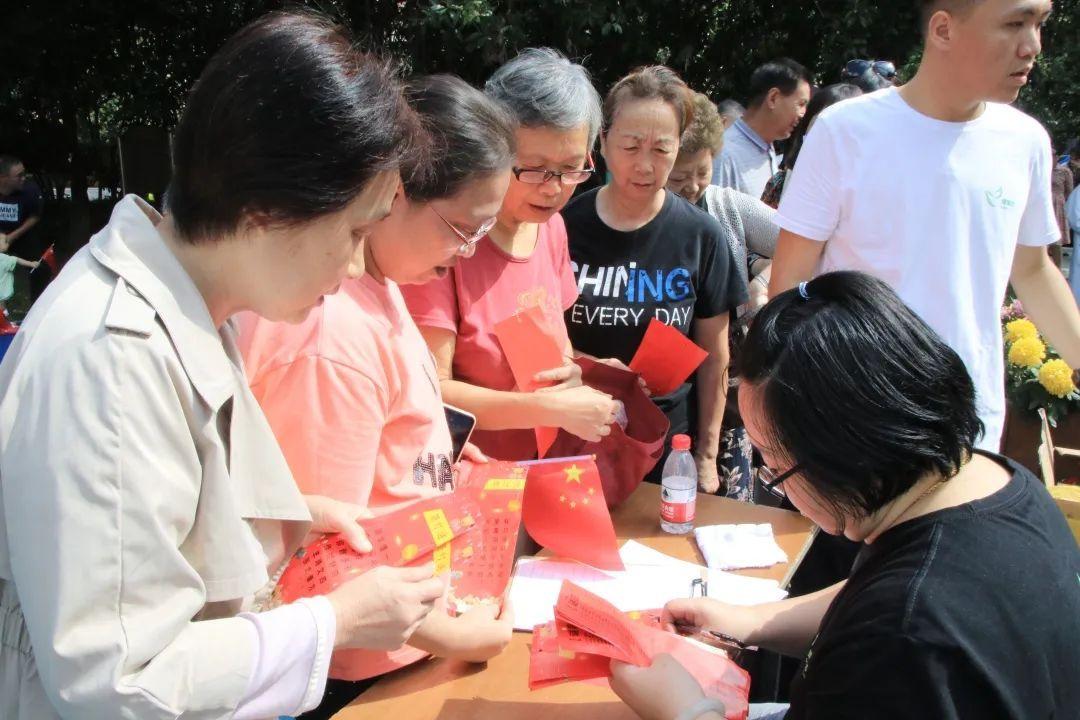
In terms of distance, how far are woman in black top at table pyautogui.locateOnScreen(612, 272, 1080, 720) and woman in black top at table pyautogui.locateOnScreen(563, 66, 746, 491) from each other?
121 cm

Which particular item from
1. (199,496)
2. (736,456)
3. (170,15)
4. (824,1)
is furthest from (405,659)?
(170,15)

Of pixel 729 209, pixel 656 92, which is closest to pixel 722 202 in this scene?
pixel 729 209

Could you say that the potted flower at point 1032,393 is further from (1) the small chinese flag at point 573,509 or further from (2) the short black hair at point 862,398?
(2) the short black hair at point 862,398

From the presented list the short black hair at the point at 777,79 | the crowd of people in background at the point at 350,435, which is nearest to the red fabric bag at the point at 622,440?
the crowd of people in background at the point at 350,435

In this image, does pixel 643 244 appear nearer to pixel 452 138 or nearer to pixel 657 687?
pixel 452 138

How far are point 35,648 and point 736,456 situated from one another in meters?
2.29

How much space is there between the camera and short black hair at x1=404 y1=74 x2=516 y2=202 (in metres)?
1.54

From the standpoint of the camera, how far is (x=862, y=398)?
3.52 feet

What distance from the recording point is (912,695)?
3.21 feet

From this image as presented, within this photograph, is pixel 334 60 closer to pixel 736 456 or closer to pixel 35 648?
pixel 35 648

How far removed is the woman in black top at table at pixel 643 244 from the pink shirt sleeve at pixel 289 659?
1.55 metres

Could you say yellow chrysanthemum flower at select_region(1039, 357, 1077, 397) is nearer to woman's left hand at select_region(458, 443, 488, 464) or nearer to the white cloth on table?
the white cloth on table

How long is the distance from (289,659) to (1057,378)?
10.9ft

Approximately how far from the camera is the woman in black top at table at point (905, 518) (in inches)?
39.1
